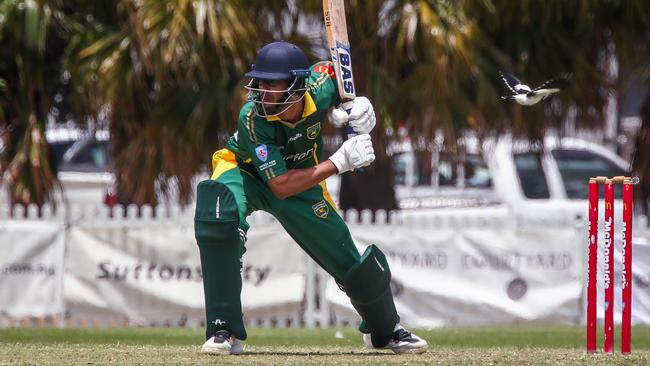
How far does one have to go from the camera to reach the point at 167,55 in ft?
32.4

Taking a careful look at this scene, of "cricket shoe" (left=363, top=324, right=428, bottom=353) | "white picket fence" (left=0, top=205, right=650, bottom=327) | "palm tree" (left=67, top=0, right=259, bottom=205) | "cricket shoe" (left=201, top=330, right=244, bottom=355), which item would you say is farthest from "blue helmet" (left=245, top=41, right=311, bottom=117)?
"white picket fence" (left=0, top=205, right=650, bottom=327)

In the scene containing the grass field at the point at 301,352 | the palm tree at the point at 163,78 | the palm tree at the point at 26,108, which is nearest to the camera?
the grass field at the point at 301,352

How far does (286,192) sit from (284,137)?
0.31 metres

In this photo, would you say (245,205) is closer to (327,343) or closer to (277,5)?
(327,343)

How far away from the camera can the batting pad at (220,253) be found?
593cm

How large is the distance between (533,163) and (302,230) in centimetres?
749

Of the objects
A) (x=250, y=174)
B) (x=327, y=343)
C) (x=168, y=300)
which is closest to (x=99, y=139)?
(x=168, y=300)

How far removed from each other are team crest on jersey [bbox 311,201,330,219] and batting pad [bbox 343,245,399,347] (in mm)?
267

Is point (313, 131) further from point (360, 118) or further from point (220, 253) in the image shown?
point (220, 253)

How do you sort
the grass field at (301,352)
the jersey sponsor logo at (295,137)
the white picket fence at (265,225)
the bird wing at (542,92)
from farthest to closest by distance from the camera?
the white picket fence at (265,225) < the jersey sponsor logo at (295,137) < the bird wing at (542,92) < the grass field at (301,352)

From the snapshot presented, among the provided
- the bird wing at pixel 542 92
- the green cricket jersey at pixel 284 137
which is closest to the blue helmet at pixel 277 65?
the green cricket jersey at pixel 284 137

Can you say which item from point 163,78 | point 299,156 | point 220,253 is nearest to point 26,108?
point 163,78

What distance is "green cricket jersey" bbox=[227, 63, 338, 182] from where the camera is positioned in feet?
19.4

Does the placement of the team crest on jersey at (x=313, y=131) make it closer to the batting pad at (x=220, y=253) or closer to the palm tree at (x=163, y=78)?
the batting pad at (x=220, y=253)
